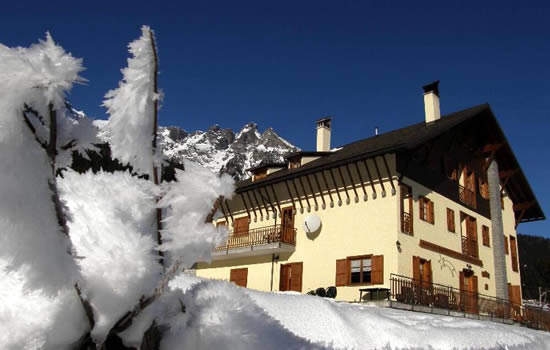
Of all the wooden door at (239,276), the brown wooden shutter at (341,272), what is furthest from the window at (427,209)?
the wooden door at (239,276)

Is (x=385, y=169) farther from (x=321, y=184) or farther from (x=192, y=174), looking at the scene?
(x=192, y=174)

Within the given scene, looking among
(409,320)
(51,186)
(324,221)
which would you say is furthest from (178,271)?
(324,221)

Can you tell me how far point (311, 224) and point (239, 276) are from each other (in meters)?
5.08

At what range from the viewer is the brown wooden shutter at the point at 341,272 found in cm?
1842

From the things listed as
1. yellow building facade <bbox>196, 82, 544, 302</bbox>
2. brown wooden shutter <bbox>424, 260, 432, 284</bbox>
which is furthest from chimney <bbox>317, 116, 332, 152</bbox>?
brown wooden shutter <bbox>424, 260, 432, 284</bbox>

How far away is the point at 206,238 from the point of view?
1274 millimetres

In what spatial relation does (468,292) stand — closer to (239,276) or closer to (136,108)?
(239,276)

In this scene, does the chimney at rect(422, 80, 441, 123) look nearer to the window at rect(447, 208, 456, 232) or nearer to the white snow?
the window at rect(447, 208, 456, 232)

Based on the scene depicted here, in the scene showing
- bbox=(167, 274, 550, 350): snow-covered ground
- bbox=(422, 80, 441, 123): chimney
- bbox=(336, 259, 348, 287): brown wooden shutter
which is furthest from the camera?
bbox=(422, 80, 441, 123): chimney

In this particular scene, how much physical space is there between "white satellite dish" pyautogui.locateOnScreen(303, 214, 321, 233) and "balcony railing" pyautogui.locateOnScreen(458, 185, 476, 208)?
6.75 m

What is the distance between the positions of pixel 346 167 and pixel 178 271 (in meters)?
18.5

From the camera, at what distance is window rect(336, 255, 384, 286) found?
57.7 feet

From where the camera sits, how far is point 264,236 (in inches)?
856

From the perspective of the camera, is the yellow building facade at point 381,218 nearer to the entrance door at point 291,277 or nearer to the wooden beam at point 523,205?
the entrance door at point 291,277
